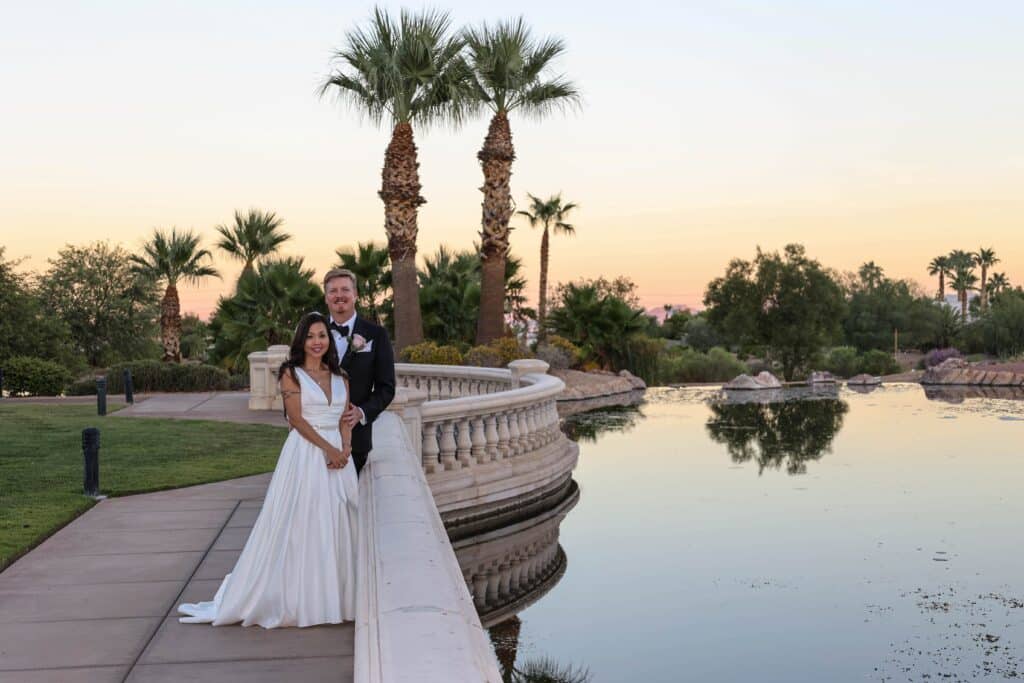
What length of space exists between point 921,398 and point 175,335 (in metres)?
29.6

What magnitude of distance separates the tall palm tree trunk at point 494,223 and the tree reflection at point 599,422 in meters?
4.35

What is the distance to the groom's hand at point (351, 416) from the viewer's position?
20.9 ft

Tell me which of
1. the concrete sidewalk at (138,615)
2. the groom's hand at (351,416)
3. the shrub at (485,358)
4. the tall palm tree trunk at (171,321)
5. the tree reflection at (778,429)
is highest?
the tall palm tree trunk at (171,321)

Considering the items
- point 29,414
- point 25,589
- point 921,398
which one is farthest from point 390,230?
point 25,589

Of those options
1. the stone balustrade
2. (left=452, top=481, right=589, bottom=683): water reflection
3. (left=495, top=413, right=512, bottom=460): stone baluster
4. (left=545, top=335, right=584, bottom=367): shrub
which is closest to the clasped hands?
(left=452, top=481, right=589, bottom=683): water reflection

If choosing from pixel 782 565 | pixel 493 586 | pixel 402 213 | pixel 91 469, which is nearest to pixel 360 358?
pixel 493 586

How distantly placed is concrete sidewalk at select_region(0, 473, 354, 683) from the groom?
136cm

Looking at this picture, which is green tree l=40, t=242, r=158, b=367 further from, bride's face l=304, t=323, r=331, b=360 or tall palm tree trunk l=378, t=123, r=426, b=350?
bride's face l=304, t=323, r=331, b=360

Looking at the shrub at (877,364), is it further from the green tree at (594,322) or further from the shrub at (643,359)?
the green tree at (594,322)

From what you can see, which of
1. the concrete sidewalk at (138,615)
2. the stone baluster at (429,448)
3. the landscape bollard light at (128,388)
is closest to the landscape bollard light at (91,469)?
the concrete sidewalk at (138,615)

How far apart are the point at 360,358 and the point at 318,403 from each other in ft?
2.31

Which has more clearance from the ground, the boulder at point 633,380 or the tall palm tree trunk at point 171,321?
the tall palm tree trunk at point 171,321

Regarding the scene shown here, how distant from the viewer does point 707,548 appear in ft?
41.8

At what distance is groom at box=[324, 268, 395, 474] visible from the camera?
6.82 metres
